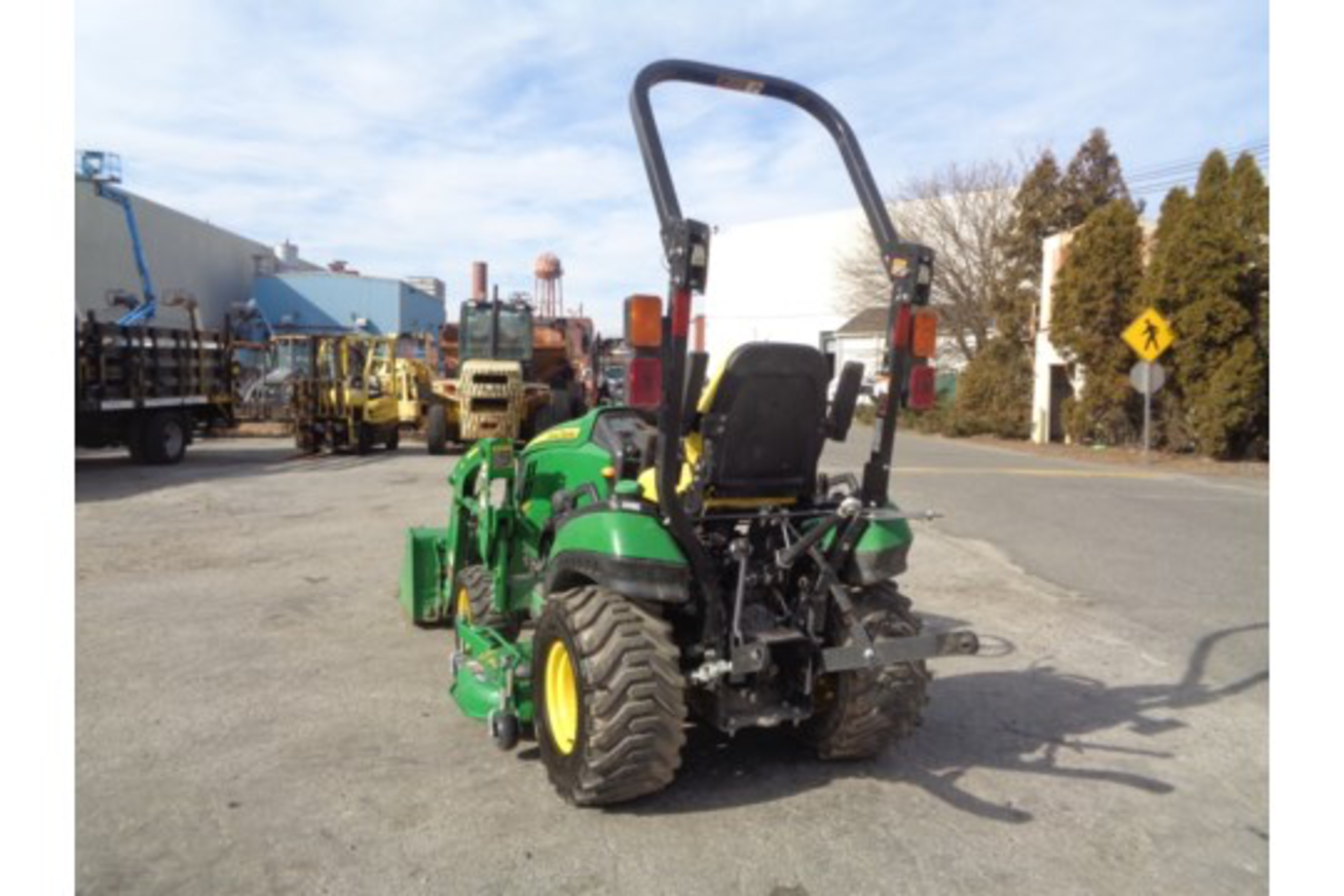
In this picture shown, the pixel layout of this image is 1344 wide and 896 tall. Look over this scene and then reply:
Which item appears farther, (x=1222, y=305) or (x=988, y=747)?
(x=1222, y=305)

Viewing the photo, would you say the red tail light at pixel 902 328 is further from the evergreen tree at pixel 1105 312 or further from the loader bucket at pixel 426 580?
the evergreen tree at pixel 1105 312

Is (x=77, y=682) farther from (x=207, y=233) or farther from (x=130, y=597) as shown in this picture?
(x=207, y=233)

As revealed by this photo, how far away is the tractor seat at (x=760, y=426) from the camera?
12.2ft

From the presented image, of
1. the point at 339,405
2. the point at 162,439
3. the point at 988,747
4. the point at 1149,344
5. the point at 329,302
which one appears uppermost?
the point at 329,302

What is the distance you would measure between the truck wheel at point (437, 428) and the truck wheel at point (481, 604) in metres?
13.2

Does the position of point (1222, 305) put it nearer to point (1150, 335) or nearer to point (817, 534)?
point (1150, 335)

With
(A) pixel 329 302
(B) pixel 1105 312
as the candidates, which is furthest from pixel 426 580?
(A) pixel 329 302

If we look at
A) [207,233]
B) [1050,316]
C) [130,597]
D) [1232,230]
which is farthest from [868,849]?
[207,233]

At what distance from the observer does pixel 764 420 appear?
151 inches

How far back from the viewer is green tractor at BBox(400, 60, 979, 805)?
354 cm

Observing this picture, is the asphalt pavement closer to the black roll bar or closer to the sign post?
the black roll bar

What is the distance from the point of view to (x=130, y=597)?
717 cm

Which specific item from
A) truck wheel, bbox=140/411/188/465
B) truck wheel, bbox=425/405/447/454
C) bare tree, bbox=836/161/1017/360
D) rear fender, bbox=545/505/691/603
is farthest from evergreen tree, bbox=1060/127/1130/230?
rear fender, bbox=545/505/691/603

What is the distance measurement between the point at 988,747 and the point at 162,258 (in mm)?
39745
